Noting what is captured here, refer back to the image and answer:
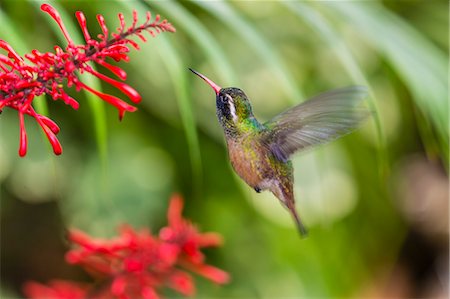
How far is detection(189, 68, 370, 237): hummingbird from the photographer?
38.9 inches

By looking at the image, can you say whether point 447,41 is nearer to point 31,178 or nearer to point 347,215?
point 347,215

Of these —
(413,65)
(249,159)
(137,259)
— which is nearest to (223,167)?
(413,65)

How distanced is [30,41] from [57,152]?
172cm

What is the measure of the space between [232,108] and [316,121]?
16cm

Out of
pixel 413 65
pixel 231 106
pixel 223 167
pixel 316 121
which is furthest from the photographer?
pixel 223 167

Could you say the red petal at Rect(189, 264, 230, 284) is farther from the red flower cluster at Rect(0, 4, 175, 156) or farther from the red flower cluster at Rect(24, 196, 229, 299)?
the red flower cluster at Rect(0, 4, 175, 156)

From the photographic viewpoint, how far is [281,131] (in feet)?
3.72

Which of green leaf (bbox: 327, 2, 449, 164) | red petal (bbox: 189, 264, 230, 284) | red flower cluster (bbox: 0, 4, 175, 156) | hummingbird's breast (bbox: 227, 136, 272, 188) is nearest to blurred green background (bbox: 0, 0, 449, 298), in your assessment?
green leaf (bbox: 327, 2, 449, 164)

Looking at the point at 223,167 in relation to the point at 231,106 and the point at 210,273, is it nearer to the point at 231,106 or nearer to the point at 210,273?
the point at 210,273

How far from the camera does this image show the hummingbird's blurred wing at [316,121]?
0.99 metres

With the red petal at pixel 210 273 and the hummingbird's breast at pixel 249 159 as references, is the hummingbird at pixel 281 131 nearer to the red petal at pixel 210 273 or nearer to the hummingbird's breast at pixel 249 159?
the hummingbird's breast at pixel 249 159

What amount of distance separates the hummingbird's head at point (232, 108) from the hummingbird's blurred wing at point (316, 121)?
0.08 m

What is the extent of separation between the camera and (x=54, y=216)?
109 inches

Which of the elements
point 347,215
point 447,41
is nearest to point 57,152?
point 347,215
